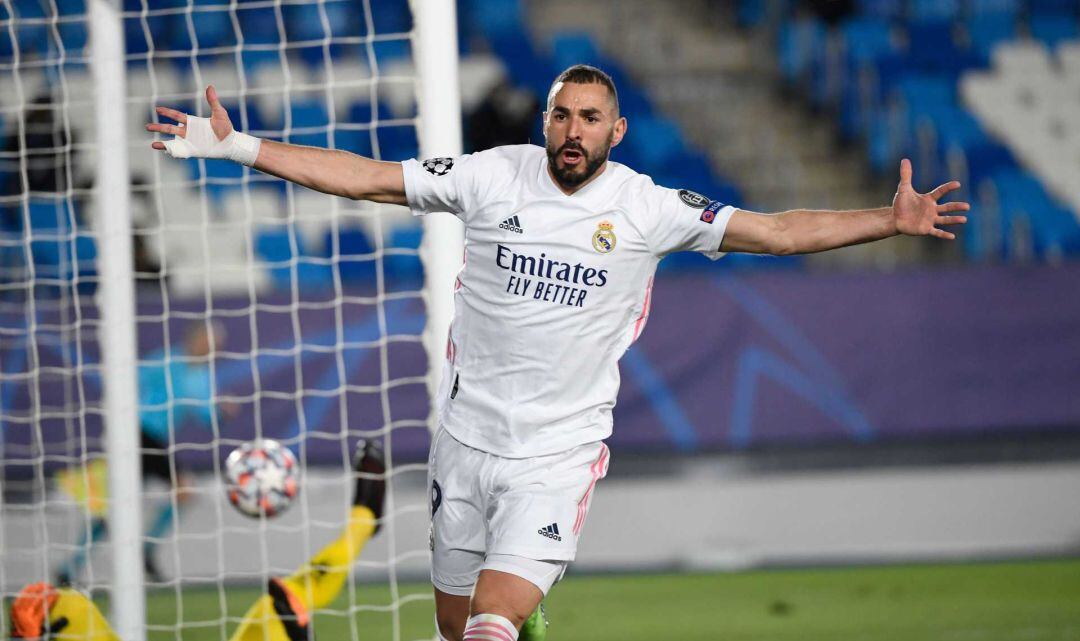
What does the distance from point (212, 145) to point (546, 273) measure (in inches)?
44.1

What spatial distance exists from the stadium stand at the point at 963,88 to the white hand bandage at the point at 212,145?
31.2 ft

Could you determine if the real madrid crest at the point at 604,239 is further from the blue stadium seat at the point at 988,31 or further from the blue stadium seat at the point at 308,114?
the blue stadium seat at the point at 988,31

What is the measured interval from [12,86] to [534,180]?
793cm

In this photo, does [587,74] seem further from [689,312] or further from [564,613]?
[689,312]

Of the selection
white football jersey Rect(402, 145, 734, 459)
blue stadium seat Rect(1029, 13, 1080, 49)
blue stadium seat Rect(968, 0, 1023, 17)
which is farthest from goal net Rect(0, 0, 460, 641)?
blue stadium seat Rect(1029, 13, 1080, 49)

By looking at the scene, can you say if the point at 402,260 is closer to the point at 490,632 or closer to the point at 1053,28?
the point at 1053,28

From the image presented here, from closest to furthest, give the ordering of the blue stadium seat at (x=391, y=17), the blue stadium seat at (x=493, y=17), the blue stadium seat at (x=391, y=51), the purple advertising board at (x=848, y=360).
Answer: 1. the purple advertising board at (x=848, y=360)
2. the blue stadium seat at (x=391, y=17)
3. the blue stadium seat at (x=391, y=51)
4. the blue stadium seat at (x=493, y=17)

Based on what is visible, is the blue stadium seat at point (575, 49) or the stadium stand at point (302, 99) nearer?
the stadium stand at point (302, 99)

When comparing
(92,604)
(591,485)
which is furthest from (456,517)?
(92,604)

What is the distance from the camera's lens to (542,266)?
4.37 meters

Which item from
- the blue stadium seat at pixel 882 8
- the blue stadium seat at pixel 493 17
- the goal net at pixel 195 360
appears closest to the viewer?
the goal net at pixel 195 360

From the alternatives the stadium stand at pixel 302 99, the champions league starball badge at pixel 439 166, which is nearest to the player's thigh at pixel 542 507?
the champions league starball badge at pixel 439 166

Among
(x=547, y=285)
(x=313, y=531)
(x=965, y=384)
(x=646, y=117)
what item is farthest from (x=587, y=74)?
(x=646, y=117)

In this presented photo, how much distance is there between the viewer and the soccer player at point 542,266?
14.0 ft
